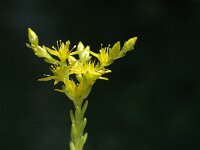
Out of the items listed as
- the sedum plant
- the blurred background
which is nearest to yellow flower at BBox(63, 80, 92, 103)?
the sedum plant

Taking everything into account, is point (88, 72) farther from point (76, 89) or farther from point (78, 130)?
point (78, 130)

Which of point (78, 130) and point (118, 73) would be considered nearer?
point (78, 130)

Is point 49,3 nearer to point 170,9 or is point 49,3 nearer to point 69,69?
point 170,9

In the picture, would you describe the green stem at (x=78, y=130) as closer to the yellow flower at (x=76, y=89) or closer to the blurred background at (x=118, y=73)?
the yellow flower at (x=76, y=89)

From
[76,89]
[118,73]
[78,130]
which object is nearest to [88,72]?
[76,89]

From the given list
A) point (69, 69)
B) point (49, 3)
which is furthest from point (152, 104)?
point (69, 69)

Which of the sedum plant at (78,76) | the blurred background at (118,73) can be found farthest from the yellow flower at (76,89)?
the blurred background at (118,73)

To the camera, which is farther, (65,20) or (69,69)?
(65,20)

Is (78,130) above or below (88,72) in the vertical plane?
below
